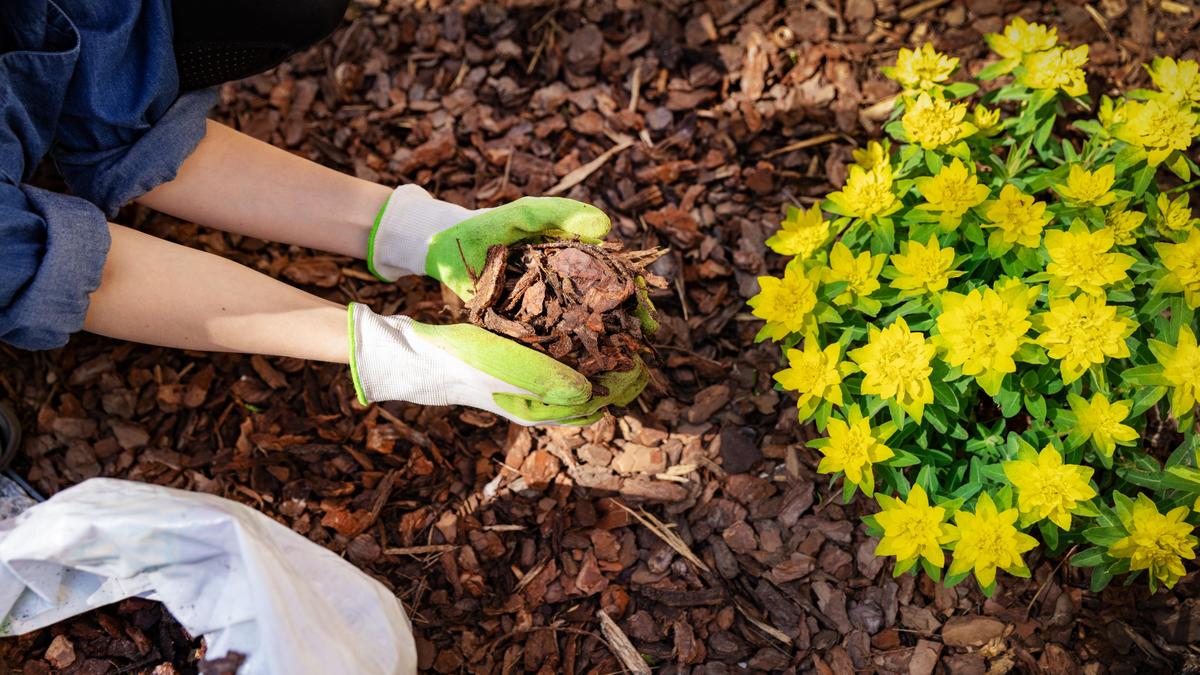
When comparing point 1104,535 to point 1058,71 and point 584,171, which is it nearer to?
point 1058,71

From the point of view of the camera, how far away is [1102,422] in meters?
1.53

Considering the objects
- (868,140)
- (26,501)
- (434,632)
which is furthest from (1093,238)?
(26,501)

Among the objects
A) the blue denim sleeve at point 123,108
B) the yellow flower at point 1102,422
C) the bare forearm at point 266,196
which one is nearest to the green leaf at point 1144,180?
the yellow flower at point 1102,422

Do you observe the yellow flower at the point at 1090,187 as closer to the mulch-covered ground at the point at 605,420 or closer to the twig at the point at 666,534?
the mulch-covered ground at the point at 605,420

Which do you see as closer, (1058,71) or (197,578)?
(197,578)

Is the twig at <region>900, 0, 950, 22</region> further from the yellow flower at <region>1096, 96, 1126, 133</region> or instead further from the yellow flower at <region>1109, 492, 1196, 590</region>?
the yellow flower at <region>1109, 492, 1196, 590</region>

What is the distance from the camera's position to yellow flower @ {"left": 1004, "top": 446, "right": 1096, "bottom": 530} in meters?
1.49

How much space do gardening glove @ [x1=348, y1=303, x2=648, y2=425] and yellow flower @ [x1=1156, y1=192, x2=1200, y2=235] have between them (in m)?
1.08

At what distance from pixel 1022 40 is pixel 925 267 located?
2.07ft

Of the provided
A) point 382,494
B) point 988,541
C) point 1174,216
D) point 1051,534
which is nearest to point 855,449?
point 988,541

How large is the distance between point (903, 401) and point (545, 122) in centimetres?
128

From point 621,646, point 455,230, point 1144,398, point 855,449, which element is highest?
point 455,230

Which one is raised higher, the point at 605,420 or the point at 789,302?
the point at 789,302

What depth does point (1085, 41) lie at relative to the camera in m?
2.29
